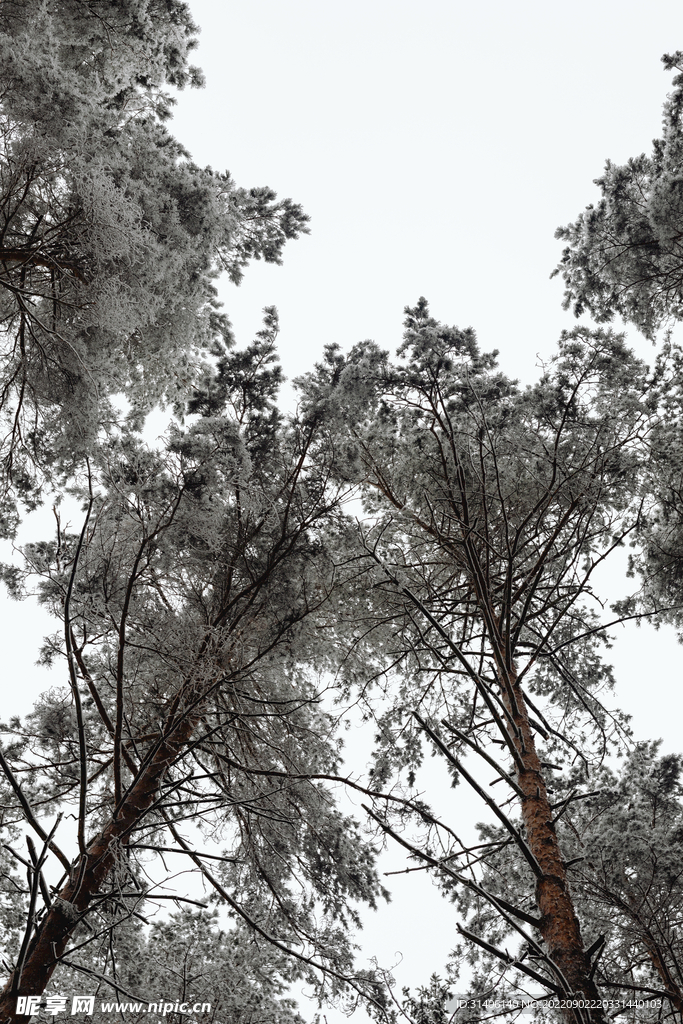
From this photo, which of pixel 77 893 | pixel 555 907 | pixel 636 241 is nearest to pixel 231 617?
pixel 77 893

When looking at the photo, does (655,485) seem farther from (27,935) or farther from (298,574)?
(27,935)

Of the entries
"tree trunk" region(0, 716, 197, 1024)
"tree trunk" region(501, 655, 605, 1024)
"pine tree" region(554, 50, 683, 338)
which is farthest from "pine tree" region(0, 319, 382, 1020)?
"pine tree" region(554, 50, 683, 338)

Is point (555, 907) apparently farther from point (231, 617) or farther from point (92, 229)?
point (92, 229)

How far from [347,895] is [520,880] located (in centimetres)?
258

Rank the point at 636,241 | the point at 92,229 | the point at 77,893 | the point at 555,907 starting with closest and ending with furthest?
the point at 555,907
the point at 77,893
the point at 92,229
the point at 636,241

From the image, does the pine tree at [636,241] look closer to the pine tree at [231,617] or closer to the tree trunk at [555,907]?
the pine tree at [231,617]

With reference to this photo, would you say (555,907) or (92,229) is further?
(92,229)

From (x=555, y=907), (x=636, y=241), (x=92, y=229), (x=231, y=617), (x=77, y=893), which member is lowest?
(x=77, y=893)

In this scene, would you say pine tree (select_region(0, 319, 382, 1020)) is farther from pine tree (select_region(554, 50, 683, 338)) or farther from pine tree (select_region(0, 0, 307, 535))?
pine tree (select_region(554, 50, 683, 338))

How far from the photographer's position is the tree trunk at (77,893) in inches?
151

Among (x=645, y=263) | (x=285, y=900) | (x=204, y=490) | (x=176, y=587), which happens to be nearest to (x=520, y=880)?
(x=285, y=900)

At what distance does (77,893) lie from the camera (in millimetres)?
3695

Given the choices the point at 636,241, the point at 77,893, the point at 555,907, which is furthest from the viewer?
the point at 636,241

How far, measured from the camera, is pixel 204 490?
6797mm
